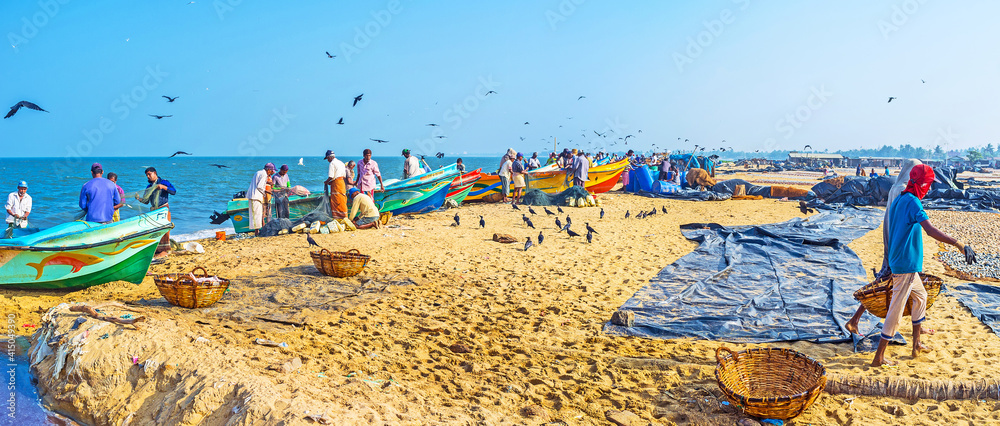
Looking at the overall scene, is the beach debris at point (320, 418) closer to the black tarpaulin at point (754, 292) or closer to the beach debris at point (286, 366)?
the beach debris at point (286, 366)

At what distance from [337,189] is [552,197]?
8314 millimetres

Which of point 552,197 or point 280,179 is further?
point 552,197

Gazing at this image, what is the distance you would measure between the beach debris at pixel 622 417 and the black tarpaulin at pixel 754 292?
1.79 m

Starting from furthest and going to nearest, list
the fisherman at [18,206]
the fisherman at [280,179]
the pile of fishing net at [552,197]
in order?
the pile of fishing net at [552,197] → the fisherman at [280,179] → the fisherman at [18,206]

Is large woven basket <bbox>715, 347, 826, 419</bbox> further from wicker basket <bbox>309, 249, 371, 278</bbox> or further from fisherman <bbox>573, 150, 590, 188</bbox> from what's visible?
fisherman <bbox>573, 150, 590, 188</bbox>

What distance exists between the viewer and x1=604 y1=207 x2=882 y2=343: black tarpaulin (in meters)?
5.77

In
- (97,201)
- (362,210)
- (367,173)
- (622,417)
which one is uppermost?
(367,173)

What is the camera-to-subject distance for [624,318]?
236 inches

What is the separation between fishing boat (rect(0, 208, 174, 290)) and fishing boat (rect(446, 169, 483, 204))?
421 inches

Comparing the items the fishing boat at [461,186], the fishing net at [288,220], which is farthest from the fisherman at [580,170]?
the fishing net at [288,220]

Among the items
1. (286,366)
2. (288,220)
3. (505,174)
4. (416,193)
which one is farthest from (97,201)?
(505,174)

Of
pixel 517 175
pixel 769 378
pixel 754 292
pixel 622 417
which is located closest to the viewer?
pixel 622 417

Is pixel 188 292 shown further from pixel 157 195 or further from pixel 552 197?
pixel 552 197

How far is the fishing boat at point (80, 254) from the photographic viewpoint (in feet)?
22.6
